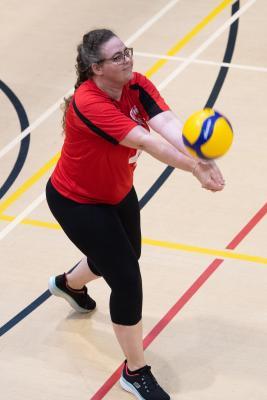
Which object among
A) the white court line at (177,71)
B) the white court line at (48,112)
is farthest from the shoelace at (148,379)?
the white court line at (48,112)

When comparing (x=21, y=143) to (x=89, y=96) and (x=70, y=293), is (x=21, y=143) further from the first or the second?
(x=89, y=96)

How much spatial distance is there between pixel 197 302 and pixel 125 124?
208cm

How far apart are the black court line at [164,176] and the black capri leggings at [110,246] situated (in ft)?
3.98

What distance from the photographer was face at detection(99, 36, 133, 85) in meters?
5.54

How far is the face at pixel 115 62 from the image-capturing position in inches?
218

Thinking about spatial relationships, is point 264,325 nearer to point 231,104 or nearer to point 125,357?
point 125,357

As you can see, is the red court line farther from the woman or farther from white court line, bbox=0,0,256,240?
white court line, bbox=0,0,256,240

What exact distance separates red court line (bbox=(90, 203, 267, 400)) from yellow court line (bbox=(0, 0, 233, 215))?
2015mm

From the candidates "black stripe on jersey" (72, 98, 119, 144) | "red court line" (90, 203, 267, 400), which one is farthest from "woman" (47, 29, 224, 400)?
"red court line" (90, 203, 267, 400)

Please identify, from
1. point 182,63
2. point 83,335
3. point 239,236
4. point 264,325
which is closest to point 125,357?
point 83,335

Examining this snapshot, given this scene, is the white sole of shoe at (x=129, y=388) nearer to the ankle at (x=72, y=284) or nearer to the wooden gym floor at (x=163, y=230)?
the wooden gym floor at (x=163, y=230)

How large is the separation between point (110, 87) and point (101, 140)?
33 cm

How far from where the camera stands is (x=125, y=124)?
545 cm

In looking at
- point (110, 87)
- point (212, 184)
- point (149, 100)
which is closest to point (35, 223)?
point (149, 100)
